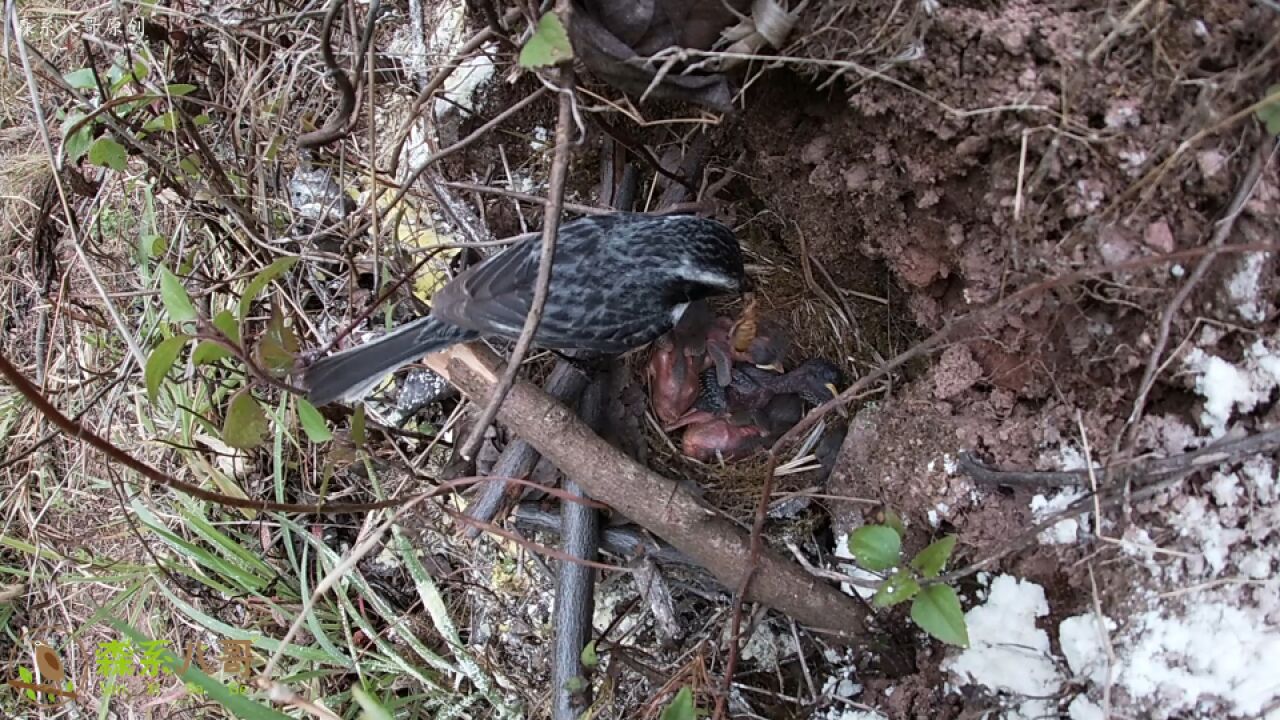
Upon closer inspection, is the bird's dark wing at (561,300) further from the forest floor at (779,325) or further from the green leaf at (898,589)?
the green leaf at (898,589)

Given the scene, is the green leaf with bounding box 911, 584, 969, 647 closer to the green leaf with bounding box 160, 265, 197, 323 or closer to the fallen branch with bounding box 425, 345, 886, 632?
the fallen branch with bounding box 425, 345, 886, 632

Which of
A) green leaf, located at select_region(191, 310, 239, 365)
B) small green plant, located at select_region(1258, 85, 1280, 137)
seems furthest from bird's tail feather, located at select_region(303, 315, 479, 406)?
small green plant, located at select_region(1258, 85, 1280, 137)

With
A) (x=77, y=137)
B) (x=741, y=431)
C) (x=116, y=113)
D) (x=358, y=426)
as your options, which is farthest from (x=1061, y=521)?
(x=116, y=113)

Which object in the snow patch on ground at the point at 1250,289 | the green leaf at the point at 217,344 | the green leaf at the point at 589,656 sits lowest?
the green leaf at the point at 589,656

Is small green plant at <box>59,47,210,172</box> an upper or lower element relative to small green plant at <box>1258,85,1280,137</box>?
upper

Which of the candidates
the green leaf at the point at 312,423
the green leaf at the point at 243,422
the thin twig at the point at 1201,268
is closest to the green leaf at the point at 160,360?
the green leaf at the point at 243,422

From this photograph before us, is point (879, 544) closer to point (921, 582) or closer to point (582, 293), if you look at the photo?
point (921, 582)

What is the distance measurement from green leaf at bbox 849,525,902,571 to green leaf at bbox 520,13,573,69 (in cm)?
117

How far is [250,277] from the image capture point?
313 cm

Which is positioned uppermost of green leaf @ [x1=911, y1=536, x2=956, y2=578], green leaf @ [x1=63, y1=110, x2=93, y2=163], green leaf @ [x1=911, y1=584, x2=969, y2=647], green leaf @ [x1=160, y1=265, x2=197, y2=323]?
green leaf @ [x1=63, y1=110, x2=93, y2=163]

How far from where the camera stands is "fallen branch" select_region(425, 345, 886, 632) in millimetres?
2258

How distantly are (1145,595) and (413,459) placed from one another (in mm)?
2188

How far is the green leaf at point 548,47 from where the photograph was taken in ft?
5.77

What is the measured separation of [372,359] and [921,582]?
5.39 ft
